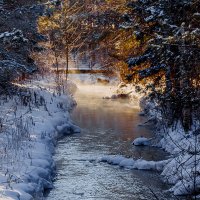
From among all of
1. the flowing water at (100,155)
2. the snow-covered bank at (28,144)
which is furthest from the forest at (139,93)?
the flowing water at (100,155)

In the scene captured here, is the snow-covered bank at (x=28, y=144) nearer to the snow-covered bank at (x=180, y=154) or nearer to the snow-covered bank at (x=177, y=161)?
the snow-covered bank at (x=177, y=161)

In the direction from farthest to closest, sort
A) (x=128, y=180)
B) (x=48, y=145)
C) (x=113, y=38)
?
1. (x=113, y=38)
2. (x=48, y=145)
3. (x=128, y=180)

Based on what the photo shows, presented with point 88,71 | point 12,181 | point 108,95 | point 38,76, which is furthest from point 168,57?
point 88,71

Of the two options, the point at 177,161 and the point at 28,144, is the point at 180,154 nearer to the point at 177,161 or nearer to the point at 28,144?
the point at 177,161

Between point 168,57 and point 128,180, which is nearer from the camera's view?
point 128,180

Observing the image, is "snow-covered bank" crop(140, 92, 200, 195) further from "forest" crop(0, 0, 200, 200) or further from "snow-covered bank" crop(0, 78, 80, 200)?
"snow-covered bank" crop(0, 78, 80, 200)

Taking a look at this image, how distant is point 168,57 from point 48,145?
4.32m

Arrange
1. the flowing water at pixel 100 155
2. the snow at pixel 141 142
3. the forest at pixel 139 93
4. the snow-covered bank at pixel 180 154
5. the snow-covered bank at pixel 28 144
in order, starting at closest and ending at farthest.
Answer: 1. the snow-covered bank at pixel 180 154
2. the snow-covered bank at pixel 28 144
3. the forest at pixel 139 93
4. the flowing water at pixel 100 155
5. the snow at pixel 141 142

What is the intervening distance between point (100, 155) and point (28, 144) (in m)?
2.18

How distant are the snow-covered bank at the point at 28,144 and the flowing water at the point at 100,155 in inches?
16.1

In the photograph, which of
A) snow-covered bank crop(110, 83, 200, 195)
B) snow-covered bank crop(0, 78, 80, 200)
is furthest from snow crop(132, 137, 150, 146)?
snow-covered bank crop(0, 78, 80, 200)

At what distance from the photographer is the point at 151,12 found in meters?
13.7

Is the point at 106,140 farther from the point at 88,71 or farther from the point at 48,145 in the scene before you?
the point at 88,71

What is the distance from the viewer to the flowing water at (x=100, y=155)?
981 centimetres
